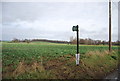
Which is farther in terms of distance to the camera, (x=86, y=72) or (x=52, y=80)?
(x=86, y=72)

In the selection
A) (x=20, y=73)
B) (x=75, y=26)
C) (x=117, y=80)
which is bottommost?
(x=117, y=80)

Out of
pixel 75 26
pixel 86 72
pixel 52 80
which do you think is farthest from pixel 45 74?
pixel 75 26

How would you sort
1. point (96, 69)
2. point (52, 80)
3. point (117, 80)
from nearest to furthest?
point (52, 80) < point (117, 80) < point (96, 69)

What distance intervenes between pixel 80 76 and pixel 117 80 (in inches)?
87.6

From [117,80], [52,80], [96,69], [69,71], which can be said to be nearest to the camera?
[52,80]

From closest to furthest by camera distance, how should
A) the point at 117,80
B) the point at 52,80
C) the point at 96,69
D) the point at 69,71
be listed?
the point at 52,80, the point at 117,80, the point at 69,71, the point at 96,69

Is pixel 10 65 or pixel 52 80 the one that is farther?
pixel 10 65

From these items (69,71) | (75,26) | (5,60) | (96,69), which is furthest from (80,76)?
(5,60)

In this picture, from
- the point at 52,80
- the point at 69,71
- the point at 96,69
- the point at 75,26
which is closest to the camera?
the point at 52,80

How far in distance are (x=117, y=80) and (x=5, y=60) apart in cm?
728

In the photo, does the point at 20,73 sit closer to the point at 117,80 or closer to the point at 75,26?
the point at 75,26

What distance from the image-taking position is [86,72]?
34.5ft

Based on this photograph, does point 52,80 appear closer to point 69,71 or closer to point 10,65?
point 69,71

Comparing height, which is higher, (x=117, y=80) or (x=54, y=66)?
(x=54, y=66)
